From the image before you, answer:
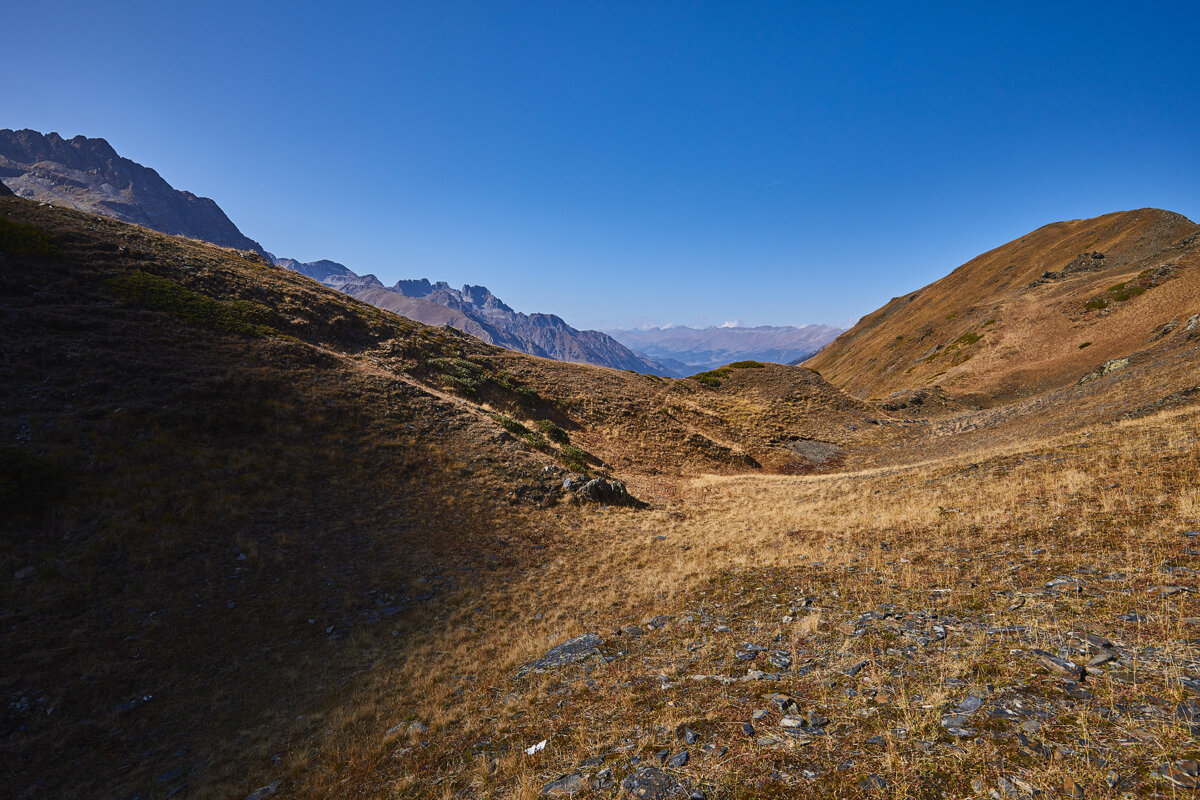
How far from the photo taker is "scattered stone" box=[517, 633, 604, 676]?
975 centimetres

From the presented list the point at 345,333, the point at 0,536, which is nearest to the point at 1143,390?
the point at 0,536

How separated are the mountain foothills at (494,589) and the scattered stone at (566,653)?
110 mm

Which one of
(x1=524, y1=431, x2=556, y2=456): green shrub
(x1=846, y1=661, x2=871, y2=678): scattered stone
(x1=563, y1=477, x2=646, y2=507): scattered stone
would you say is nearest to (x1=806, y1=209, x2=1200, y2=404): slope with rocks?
(x1=563, y1=477, x2=646, y2=507): scattered stone

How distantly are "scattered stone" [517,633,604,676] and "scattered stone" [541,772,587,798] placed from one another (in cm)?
386

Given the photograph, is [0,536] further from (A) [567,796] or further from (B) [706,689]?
(B) [706,689]

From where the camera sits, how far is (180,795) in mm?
7477

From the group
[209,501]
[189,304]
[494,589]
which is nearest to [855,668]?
[494,589]

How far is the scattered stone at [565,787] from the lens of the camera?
5547 millimetres

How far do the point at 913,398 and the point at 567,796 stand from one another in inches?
2554

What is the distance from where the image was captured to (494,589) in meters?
14.8

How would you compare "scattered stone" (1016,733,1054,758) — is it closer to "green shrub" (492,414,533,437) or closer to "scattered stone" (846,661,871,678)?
"scattered stone" (846,661,871,678)

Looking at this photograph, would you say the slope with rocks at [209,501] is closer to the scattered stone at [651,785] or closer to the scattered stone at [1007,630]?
the scattered stone at [651,785]

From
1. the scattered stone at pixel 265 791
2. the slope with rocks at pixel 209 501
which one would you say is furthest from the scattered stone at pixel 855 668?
the slope with rocks at pixel 209 501

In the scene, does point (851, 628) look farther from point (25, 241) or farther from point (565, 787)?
point (25, 241)
